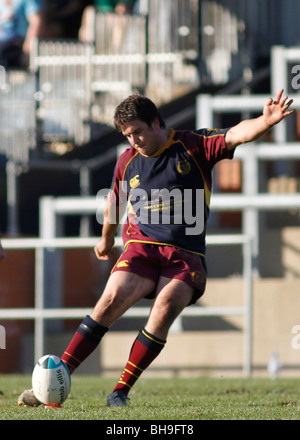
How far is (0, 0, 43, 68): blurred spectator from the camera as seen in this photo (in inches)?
664

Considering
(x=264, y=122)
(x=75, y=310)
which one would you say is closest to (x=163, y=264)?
(x=264, y=122)

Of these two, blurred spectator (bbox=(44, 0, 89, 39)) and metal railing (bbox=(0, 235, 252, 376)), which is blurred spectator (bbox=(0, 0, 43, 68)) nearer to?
blurred spectator (bbox=(44, 0, 89, 39))

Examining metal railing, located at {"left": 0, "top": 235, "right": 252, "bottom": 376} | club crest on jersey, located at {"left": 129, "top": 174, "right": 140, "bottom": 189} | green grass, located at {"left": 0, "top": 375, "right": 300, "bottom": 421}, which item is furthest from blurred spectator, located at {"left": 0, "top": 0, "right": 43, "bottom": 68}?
club crest on jersey, located at {"left": 129, "top": 174, "right": 140, "bottom": 189}

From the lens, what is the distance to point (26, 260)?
12438 millimetres

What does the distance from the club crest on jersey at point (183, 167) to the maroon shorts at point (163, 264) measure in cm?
52

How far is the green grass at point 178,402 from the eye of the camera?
18.0 ft

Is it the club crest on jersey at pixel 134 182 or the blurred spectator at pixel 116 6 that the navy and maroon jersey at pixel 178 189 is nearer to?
the club crest on jersey at pixel 134 182

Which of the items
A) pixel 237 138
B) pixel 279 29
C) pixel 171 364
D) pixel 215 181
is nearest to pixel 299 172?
pixel 215 181

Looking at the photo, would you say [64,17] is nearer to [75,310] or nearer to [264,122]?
[75,310]

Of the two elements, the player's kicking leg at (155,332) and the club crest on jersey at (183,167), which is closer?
the player's kicking leg at (155,332)

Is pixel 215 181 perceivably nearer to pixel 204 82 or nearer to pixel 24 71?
pixel 204 82

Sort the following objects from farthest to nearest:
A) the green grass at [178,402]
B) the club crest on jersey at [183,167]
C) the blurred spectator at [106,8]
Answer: the blurred spectator at [106,8], the club crest on jersey at [183,167], the green grass at [178,402]

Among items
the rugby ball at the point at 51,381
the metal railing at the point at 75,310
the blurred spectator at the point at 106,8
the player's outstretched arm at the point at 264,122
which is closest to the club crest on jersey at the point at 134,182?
the player's outstretched arm at the point at 264,122

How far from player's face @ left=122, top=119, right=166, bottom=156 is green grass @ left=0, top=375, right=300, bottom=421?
1.72 m
